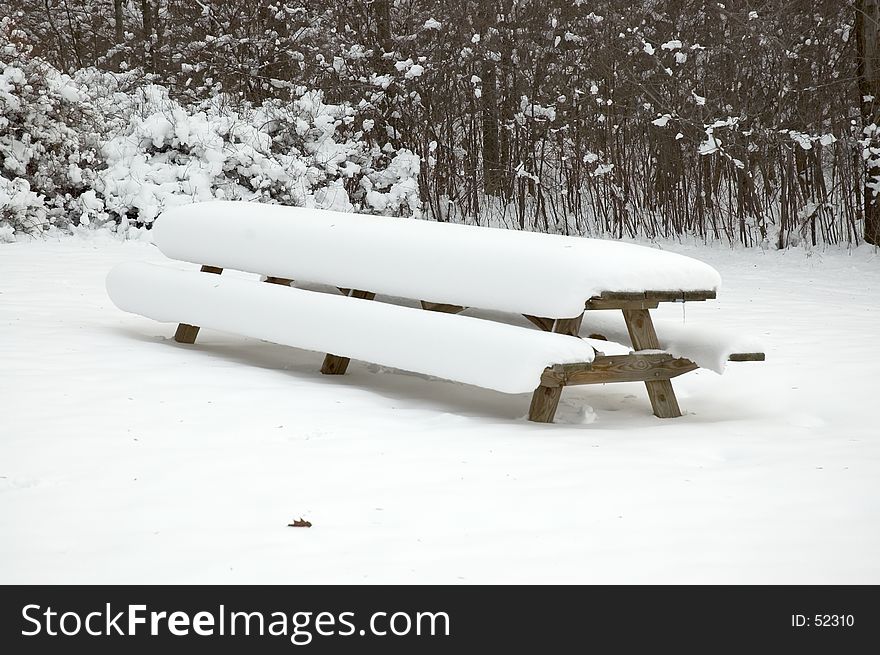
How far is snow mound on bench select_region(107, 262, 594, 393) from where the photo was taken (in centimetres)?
417

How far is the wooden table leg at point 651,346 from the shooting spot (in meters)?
4.55

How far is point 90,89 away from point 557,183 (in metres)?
5.27

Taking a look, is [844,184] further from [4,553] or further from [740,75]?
[4,553]

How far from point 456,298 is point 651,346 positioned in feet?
2.74

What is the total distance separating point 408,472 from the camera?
3439 millimetres

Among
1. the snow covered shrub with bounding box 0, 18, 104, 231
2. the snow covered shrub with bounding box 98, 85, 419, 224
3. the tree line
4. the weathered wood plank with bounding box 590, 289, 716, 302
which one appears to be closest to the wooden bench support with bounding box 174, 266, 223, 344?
the weathered wood plank with bounding box 590, 289, 716, 302

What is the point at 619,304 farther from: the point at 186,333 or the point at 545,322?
the point at 186,333

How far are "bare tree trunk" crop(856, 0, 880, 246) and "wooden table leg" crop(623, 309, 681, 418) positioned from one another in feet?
19.5

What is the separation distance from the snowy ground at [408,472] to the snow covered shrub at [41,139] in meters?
5.50

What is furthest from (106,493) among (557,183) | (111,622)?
(557,183)

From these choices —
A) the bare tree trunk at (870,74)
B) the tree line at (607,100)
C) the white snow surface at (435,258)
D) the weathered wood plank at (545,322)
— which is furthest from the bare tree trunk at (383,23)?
the weathered wood plank at (545,322)

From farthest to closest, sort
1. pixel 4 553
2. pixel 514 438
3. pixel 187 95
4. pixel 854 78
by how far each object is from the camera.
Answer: pixel 187 95 < pixel 854 78 < pixel 514 438 < pixel 4 553

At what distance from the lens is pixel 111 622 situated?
7.57ft

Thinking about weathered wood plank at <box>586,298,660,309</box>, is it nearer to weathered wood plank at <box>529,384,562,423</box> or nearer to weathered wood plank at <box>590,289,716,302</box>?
weathered wood plank at <box>590,289,716,302</box>
